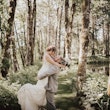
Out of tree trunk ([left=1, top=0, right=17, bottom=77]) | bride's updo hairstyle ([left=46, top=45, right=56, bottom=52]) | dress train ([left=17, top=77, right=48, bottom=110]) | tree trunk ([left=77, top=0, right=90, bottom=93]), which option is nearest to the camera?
bride's updo hairstyle ([left=46, top=45, right=56, bottom=52])

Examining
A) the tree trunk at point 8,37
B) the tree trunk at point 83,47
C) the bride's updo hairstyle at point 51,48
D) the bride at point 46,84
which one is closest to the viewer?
the bride's updo hairstyle at point 51,48

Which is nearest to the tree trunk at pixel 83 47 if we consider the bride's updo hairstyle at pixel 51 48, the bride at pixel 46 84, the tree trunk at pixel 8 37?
the tree trunk at pixel 8 37

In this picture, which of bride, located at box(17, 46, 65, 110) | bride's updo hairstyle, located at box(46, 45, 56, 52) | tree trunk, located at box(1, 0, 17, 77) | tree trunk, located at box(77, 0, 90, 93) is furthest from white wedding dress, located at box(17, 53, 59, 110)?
tree trunk, located at box(1, 0, 17, 77)

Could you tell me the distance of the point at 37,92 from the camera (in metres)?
9.60

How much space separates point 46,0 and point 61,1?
20186 millimetres

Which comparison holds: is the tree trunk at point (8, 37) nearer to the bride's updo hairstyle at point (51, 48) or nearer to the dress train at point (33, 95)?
the dress train at point (33, 95)

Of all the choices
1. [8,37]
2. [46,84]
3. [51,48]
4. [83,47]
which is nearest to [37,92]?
[46,84]

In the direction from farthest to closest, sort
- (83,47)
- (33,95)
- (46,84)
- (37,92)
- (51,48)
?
(83,47) → (33,95) → (37,92) → (46,84) → (51,48)

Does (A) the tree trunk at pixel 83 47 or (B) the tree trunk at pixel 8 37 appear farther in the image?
(B) the tree trunk at pixel 8 37

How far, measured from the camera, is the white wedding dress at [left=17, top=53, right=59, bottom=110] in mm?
9337

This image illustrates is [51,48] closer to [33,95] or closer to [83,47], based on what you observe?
[33,95]

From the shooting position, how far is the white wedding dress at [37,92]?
9.34 meters

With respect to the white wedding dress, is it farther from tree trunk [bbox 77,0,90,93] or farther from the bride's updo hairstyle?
tree trunk [bbox 77,0,90,93]

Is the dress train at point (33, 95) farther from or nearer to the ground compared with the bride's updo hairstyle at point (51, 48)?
nearer to the ground
